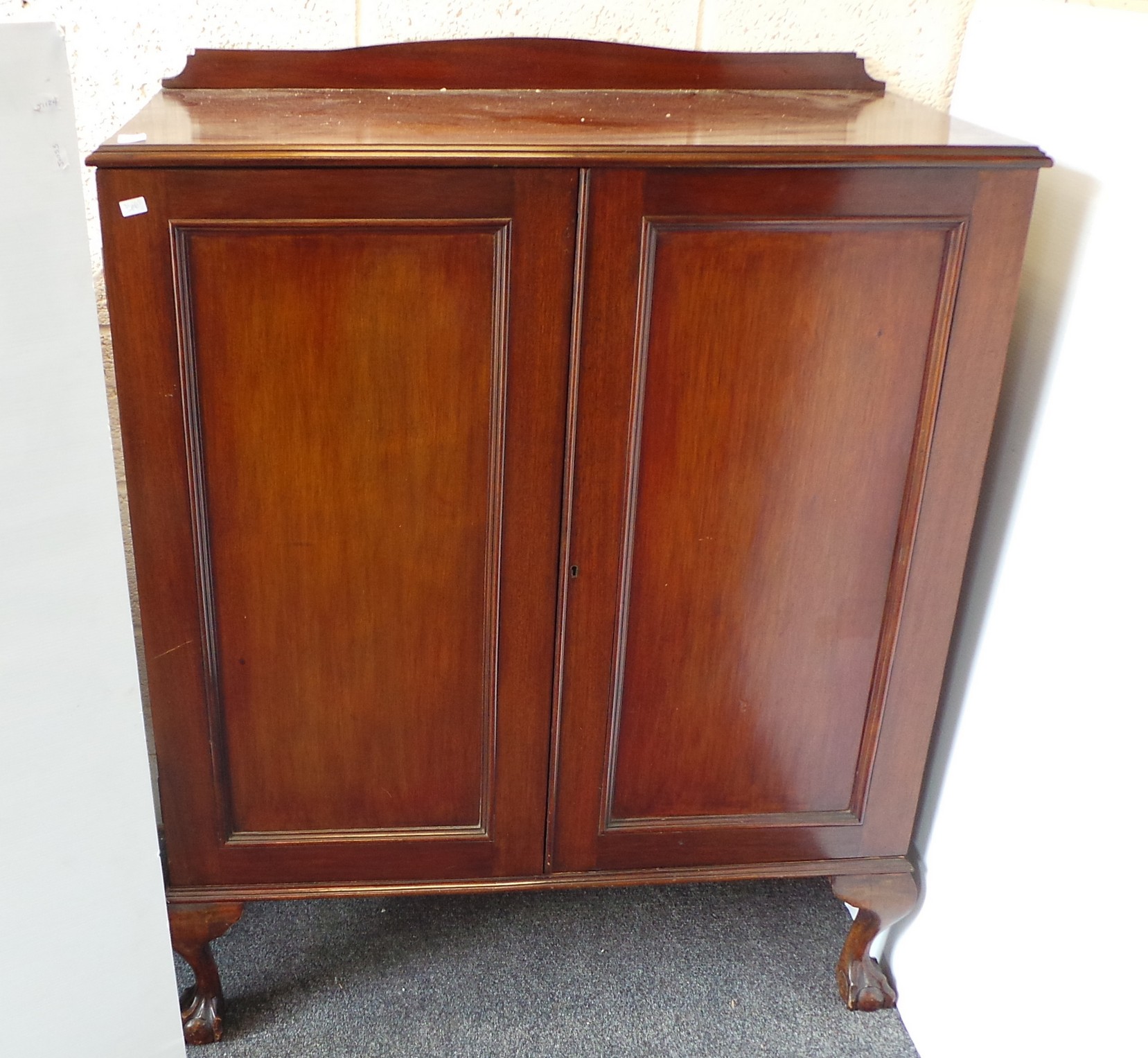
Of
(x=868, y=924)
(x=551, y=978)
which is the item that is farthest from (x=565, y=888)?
(x=868, y=924)

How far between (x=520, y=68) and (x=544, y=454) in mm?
603

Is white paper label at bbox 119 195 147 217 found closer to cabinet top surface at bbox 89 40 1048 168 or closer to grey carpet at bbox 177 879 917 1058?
cabinet top surface at bbox 89 40 1048 168

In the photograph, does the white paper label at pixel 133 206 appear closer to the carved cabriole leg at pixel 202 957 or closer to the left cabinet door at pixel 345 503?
the left cabinet door at pixel 345 503

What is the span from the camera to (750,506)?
4.47 feet

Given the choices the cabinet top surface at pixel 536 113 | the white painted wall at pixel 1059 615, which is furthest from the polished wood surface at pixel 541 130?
the white painted wall at pixel 1059 615

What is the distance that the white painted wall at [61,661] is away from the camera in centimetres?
97

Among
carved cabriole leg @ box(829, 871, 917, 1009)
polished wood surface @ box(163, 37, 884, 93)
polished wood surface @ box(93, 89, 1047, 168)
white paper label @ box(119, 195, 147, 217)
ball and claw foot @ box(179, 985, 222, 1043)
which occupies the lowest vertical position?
ball and claw foot @ box(179, 985, 222, 1043)

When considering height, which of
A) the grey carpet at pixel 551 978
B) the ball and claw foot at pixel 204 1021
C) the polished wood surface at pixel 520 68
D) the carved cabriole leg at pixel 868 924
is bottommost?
the grey carpet at pixel 551 978

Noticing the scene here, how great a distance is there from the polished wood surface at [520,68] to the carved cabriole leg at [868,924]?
1145mm

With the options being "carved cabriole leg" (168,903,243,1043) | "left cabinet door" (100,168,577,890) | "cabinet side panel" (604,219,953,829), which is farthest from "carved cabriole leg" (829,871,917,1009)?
"carved cabriole leg" (168,903,243,1043)

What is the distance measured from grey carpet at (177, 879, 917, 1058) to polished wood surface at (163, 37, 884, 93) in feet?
4.24

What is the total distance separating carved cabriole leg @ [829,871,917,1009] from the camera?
5.34 feet

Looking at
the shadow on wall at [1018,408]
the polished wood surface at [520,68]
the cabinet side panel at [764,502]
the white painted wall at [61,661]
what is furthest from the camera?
the polished wood surface at [520,68]

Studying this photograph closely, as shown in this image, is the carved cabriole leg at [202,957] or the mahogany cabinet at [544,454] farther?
the carved cabriole leg at [202,957]
